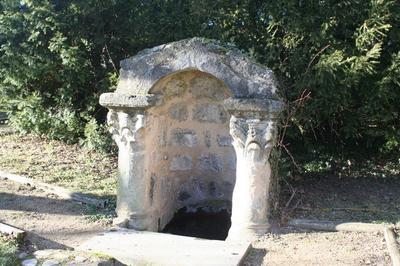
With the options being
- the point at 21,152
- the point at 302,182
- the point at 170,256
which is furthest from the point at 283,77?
the point at 21,152

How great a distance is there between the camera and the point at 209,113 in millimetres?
6656

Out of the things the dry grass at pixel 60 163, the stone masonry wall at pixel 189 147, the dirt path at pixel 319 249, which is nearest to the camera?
the dirt path at pixel 319 249

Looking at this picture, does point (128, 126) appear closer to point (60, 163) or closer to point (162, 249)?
point (162, 249)

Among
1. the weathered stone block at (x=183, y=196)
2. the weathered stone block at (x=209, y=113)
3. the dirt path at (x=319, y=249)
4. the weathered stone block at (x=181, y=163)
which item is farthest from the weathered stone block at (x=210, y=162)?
the dirt path at (x=319, y=249)

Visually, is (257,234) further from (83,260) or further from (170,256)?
(83,260)

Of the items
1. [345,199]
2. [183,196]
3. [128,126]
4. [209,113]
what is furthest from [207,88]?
[345,199]

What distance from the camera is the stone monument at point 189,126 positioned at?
5.35 meters

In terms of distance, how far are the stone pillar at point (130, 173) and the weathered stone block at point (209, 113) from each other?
118 centimetres

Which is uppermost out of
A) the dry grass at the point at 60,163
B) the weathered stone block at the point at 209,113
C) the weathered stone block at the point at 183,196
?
the weathered stone block at the point at 209,113

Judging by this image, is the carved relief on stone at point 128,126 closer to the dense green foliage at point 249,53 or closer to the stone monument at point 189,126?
the stone monument at point 189,126

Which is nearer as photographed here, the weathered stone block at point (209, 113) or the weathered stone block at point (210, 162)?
the weathered stone block at point (209, 113)


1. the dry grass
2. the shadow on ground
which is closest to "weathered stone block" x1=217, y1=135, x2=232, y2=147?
the shadow on ground

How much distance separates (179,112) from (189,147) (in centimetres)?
54

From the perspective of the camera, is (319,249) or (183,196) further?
(183,196)
